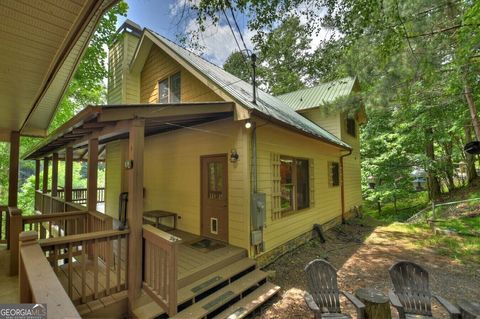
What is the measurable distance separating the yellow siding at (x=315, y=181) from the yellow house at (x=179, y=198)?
1.7 inches

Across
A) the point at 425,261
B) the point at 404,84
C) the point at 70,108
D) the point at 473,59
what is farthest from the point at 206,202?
the point at 70,108

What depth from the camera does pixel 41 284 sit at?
1530 millimetres

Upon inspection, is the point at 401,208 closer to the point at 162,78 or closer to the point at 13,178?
the point at 162,78

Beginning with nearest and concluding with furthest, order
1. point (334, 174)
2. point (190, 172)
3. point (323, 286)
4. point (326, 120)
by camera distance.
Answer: point (323, 286) < point (190, 172) < point (334, 174) < point (326, 120)

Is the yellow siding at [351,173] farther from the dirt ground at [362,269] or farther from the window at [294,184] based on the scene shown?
the window at [294,184]

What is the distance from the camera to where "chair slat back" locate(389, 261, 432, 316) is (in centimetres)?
335

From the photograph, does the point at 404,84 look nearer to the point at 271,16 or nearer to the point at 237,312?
the point at 271,16

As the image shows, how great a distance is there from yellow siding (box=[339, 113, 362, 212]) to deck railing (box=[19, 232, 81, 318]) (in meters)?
11.1

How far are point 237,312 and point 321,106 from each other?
8917 mm

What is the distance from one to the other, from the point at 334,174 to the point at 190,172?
6413 millimetres

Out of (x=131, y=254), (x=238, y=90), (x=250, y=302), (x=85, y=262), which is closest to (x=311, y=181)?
(x=238, y=90)

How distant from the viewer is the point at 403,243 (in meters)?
7.71

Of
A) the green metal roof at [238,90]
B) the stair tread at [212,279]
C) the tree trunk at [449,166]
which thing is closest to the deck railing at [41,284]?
the stair tread at [212,279]

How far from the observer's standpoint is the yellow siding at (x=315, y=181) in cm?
563
